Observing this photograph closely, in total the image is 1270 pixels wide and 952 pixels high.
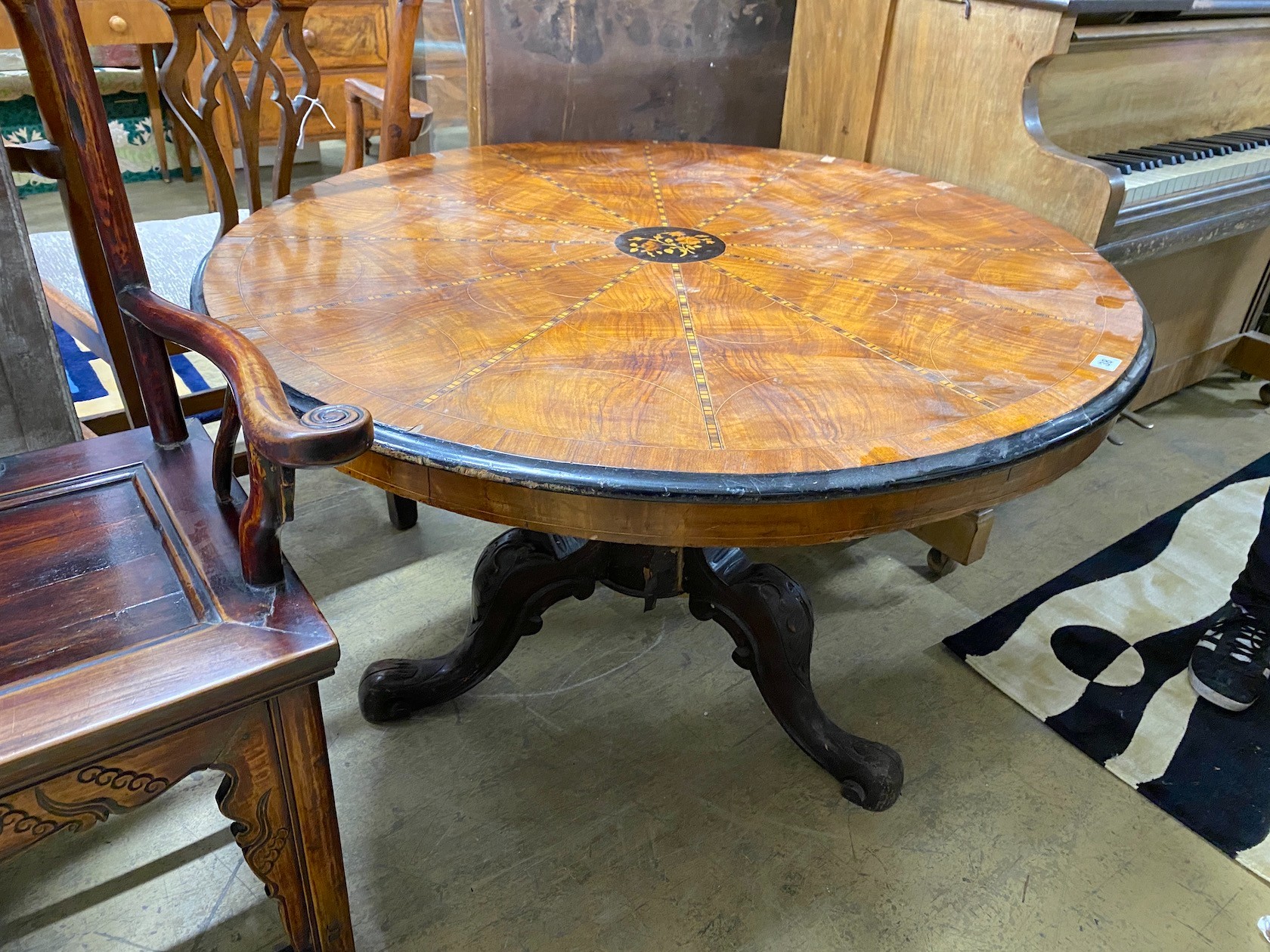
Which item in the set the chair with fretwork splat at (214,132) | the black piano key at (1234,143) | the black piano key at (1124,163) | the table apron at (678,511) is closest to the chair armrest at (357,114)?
the chair with fretwork splat at (214,132)

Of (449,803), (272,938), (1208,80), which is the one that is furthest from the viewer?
(1208,80)

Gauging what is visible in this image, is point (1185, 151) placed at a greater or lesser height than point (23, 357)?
Answer: greater

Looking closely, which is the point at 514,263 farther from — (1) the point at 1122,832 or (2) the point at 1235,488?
(2) the point at 1235,488

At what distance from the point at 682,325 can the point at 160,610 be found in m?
0.72

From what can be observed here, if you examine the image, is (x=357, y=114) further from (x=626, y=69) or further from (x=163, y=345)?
(x=163, y=345)

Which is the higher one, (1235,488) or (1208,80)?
(1208,80)

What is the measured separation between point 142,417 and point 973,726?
176 centimetres

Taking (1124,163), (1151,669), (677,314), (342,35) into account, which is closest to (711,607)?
(677,314)

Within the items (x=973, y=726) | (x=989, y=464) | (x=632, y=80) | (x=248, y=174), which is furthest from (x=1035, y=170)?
(x=248, y=174)

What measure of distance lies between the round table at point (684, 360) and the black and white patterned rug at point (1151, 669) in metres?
0.50

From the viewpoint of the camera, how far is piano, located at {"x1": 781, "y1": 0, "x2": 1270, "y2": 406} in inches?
75.2

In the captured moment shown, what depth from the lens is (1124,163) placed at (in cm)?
219

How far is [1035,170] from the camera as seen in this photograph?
6.39ft

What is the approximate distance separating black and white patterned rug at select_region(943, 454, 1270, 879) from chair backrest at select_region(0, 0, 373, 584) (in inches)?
59.9
